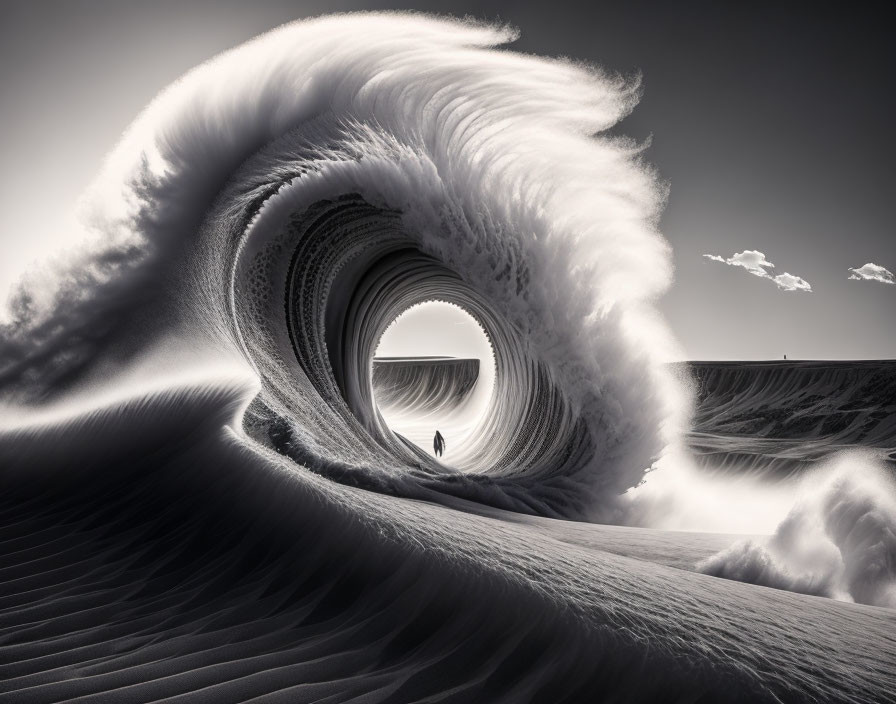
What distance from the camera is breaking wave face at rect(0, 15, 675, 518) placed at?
6.46m

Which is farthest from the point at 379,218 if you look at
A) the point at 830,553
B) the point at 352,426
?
the point at 830,553

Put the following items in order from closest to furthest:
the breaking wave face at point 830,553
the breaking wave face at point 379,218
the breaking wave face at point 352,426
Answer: the breaking wave face at point 352,426
the breaking wave face at point 830,553
the breaking wave face at point 379,218

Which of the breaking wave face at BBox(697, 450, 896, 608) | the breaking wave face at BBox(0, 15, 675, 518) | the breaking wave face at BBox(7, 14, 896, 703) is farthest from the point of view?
Answer: the breaking wave face at BBox(0, 15, 675, 518)

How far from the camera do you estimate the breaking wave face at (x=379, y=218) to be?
646 centimetres

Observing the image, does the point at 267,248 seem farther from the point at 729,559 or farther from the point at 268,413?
the point at 729,559

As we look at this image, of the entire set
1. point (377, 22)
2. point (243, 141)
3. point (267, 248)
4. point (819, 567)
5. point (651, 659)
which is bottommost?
point (651, 659)

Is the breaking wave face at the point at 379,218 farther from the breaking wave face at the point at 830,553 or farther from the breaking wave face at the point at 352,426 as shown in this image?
the breaking wave face at the point at 830,553

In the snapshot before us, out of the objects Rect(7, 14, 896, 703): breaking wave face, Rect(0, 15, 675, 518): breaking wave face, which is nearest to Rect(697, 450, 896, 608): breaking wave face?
Rect(7, 14, 896, 703): breaking wave face

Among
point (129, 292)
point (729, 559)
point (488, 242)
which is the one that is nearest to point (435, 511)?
point (729, 559)

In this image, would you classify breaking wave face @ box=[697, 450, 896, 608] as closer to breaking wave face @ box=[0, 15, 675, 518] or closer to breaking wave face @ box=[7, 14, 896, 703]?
breaking wave face @ box=[7, 14, 896, 703]

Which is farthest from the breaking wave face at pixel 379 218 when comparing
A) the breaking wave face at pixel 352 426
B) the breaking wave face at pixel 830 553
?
the breaking wave face at pixel 830 553

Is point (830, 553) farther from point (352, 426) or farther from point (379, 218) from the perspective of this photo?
point (379, 218)

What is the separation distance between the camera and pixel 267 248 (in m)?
7.34

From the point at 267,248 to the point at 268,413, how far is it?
3.42 m
